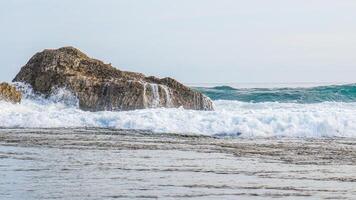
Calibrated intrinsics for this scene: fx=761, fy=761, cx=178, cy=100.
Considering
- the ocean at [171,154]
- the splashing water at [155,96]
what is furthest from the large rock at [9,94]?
the splashing water at [155,96]

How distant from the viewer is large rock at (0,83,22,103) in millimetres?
24281

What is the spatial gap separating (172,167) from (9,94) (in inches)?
536

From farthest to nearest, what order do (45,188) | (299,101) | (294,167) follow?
(299,101) → (294,167) → (45,188)

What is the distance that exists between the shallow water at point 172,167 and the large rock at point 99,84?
7589 millimetres

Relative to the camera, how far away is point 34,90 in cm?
2631

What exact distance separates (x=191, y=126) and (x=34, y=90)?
8432 millimetres

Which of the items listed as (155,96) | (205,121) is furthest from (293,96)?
(205,121)

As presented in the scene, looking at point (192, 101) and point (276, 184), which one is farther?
point (192, 101)

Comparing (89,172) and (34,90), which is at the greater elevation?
(34,90)

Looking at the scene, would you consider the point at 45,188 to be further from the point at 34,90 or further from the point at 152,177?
the point at 34,90

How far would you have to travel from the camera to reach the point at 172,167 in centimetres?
1196

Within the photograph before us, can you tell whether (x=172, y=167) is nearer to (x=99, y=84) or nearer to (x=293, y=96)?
(x=99, y=84)

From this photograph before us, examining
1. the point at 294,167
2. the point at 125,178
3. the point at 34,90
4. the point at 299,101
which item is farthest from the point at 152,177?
the point at 299,101

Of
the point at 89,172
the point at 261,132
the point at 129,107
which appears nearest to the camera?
the point at 89,172
